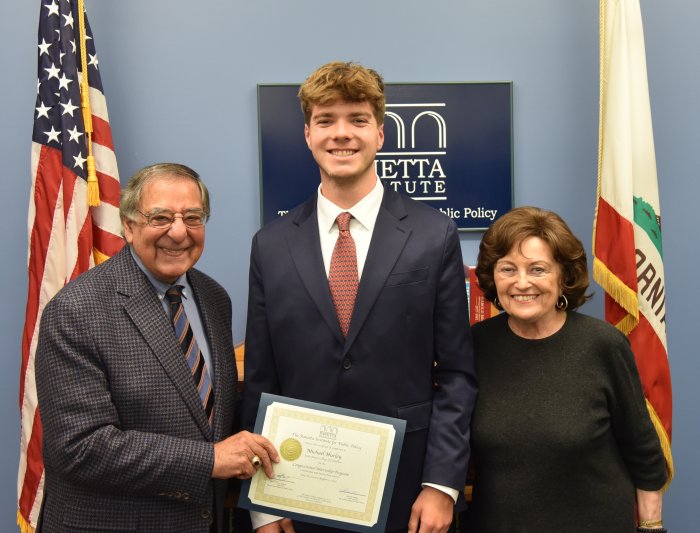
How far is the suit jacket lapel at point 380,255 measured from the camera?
1.55 m

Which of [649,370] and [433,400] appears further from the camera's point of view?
[649,370]

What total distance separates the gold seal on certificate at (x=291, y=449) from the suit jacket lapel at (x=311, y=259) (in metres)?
0.26

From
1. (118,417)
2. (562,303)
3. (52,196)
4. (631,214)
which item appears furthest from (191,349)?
(631,214)

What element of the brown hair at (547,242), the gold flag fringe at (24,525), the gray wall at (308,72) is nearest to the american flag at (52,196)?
the gold flag fringe at (24,525)

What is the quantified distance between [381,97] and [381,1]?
4.51 ft

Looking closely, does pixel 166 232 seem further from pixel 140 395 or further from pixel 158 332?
pixel 140 395

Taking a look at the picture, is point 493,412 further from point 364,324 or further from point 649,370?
point 649,370

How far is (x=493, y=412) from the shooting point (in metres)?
1.67

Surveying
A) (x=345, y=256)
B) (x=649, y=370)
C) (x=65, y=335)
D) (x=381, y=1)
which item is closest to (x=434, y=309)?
(x=345, y=256)

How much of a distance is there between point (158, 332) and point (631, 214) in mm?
1754

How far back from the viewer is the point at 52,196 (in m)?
2.50

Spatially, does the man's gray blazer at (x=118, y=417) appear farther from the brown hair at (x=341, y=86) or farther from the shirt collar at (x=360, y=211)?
the brown hair at (x=341, y=86)

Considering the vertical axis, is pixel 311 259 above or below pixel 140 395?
above

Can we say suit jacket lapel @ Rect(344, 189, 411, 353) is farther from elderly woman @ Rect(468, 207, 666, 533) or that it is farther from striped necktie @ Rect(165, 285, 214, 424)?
striped necktie @ Rect(165, 285, 214, 424)
